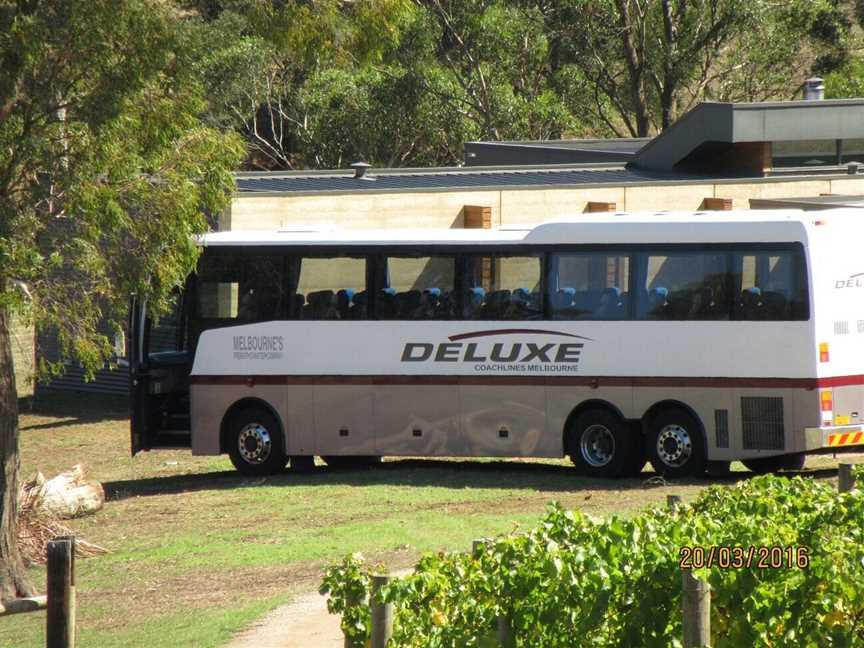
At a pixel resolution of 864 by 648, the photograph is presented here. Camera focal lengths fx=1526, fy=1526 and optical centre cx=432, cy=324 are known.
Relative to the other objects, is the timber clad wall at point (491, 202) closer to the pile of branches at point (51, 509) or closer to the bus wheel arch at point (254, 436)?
the bus wheel arch at point (254, 436)

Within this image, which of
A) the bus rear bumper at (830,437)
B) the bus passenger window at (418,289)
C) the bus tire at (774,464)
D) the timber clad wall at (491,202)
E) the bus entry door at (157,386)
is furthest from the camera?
the timber clad wall at (491,202)

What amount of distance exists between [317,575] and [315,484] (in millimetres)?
6350

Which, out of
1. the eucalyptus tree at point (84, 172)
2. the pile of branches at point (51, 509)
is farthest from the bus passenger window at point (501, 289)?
the eucalyptus tree at point (84, 172)

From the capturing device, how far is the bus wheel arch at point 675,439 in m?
19.5

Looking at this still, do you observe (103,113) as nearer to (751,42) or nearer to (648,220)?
(648,220)

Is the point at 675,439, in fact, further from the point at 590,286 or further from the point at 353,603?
the point at 353,603

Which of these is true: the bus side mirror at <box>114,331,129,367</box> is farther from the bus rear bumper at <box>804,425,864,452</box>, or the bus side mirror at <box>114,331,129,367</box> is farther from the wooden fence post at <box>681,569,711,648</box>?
the wooden fence post at <box>681,569,711,648</box>

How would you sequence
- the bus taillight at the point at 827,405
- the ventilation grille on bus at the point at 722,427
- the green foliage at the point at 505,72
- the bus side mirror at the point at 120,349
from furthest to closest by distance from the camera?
1. the green foliage at the point at 505,72
2. the ventilation grille on bus at the point at 722,427
3. the bus taillight at the point at 827,405
4. the bus side mirror at the point at 120,349

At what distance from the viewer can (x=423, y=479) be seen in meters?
20.4

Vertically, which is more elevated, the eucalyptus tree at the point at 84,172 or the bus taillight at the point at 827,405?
the eucalyptus tree at the point at 84,172

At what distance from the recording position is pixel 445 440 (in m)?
20.8

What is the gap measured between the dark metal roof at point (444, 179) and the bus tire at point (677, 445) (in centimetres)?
1185

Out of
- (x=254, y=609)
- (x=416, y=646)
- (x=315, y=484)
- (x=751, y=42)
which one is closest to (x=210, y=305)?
(x=315, y=484)

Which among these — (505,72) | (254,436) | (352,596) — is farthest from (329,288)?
(505,72)
